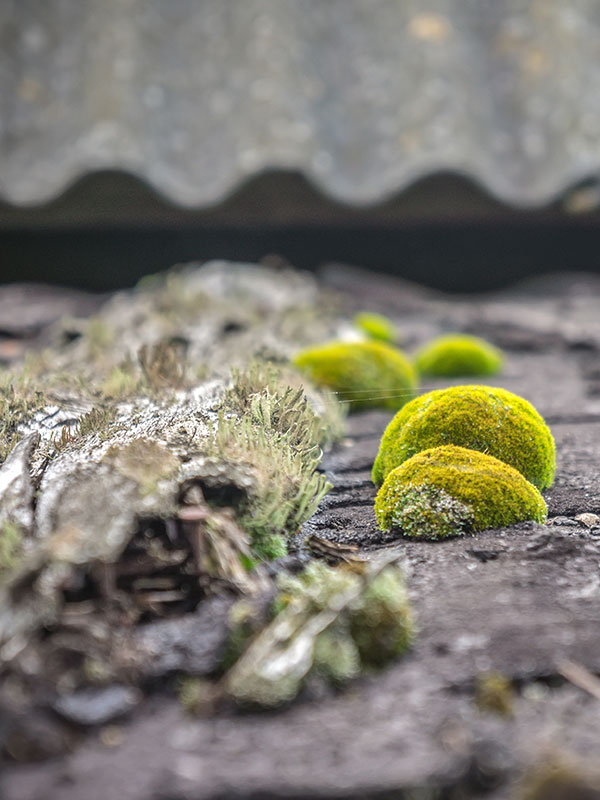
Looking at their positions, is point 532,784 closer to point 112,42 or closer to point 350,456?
point 350,456

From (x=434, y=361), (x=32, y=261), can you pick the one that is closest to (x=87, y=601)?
(x=434, y=361)

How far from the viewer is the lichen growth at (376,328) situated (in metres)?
8.10

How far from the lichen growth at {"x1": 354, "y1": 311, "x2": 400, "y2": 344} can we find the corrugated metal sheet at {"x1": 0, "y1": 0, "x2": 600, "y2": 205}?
98.9 inches

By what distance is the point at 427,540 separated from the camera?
2.63 metres

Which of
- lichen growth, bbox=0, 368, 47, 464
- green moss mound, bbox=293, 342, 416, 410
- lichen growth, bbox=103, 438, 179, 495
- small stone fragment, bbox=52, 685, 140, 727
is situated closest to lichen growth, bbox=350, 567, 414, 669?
small stone fragment, bbox=52, 685, 140, 727

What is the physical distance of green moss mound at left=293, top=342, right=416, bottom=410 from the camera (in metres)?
5.29

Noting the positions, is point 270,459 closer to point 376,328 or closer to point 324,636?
point 324,636

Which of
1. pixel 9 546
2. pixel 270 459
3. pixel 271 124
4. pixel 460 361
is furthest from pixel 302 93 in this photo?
pixel 9 546

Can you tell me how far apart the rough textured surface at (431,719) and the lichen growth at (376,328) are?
213 inches

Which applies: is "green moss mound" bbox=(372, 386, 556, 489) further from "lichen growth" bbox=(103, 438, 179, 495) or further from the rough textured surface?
"lichen growth" bbox=(103, 438, 179, 495)

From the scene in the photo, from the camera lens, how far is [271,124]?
1022 cm

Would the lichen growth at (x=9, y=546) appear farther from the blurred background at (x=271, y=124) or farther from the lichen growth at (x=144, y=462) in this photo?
the blurred background at (x=271, y=124)

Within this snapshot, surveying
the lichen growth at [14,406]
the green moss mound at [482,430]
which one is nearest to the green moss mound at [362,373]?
the green moss mound at [482,430]

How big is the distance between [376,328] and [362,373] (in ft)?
9.55
